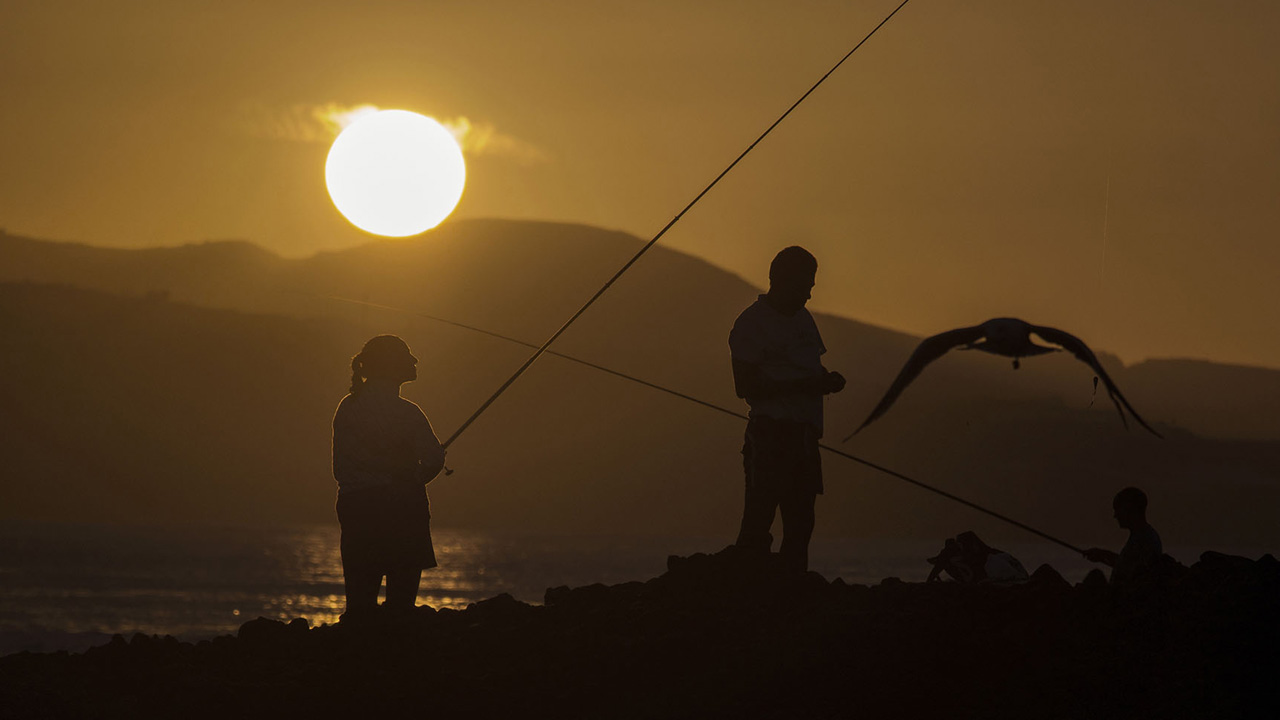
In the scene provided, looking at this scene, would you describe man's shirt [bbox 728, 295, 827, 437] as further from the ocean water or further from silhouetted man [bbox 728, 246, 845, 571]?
the ocean water

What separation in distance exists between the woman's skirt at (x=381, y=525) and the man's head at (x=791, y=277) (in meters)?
2.42

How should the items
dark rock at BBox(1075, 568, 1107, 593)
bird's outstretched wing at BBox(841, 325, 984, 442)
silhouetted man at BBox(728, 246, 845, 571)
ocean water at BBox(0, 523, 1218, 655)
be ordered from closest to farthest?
1. bird's outstretched wing at BBox(841, 325, 984, 442)
2. dark rock at BBox(1075, 568, 1107, 593)
3. silhouetted man at BBox(728, 246, 845, 571)
4. ocean water at BBox(0, 523, 1218, 655)

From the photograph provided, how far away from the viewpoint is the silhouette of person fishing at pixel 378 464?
8656 mm

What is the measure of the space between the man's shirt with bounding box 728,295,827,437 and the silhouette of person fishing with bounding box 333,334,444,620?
193 cm

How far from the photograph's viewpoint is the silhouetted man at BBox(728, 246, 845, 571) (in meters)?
8.55

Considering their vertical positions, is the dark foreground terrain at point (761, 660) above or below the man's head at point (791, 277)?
below

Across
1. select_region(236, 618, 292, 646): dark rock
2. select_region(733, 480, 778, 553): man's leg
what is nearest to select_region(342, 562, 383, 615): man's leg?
select_region(236, 618, 292, 646): dark rock

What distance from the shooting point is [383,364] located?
28.4ft

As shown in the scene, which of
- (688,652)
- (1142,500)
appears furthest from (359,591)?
(1142,500)

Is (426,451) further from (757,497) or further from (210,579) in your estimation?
(210,579)

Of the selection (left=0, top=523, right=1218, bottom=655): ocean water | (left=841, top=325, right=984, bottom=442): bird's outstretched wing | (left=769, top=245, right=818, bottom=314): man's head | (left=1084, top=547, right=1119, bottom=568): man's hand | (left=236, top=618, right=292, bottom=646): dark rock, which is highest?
(left=0, top=523, right=1218, bottom=655): ocean water

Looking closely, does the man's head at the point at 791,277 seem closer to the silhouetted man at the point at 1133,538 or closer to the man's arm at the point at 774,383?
the man's arm at the point at 774,383

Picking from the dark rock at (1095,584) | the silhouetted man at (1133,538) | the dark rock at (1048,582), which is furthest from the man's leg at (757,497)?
the silhouetted man at (1133,538)

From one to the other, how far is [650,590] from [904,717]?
2279 millimetres
